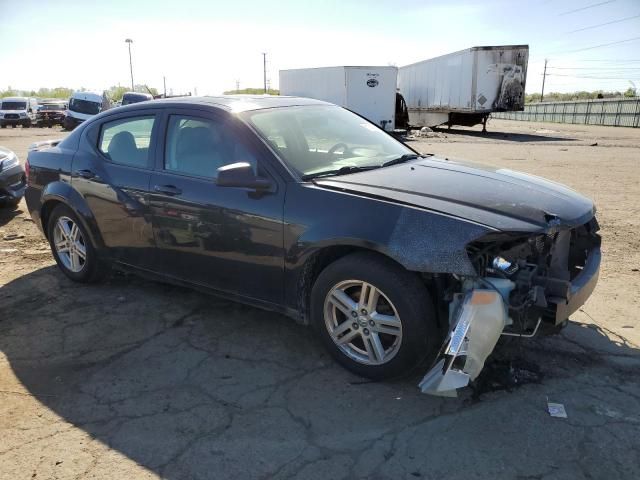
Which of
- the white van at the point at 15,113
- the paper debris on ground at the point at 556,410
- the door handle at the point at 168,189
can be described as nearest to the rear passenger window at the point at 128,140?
the door handle at the point at 168,189

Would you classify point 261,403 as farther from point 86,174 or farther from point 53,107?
point 53,107

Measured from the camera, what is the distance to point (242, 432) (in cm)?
279

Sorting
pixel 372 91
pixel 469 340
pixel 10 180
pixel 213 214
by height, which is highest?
pixel 372 91

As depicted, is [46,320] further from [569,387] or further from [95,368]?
[569,387]

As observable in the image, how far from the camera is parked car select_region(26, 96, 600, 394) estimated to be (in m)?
2.84

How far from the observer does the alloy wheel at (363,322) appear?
3.07 metres

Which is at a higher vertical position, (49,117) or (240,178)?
(240,178)

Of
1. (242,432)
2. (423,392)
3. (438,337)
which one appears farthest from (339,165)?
(242,432)

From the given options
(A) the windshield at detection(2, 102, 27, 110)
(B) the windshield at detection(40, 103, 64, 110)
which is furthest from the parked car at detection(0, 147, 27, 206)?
(B) the windshield at detection(40, 103, 64, 110)

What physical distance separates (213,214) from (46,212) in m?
2.41

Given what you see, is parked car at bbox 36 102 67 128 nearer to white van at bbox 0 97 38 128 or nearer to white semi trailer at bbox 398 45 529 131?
white van at bbox 0 97 38 128

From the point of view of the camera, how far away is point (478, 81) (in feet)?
77.8

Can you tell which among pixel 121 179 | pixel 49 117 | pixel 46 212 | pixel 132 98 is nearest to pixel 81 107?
pixel 132 98

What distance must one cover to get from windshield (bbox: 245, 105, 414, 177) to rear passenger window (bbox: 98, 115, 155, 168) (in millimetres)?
987
